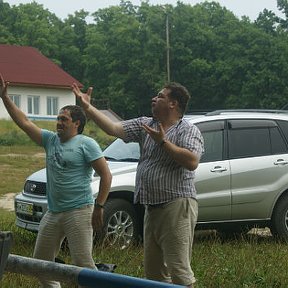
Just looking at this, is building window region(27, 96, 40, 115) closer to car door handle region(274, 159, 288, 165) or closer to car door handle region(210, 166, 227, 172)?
car door handle region(274, 159, 288, 165)

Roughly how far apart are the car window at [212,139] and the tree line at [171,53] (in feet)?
184

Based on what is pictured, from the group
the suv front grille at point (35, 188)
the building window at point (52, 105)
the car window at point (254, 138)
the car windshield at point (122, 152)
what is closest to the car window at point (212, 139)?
the car window at point (254, 138)

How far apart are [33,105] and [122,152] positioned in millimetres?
44350

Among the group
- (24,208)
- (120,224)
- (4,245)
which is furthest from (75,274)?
(24,208)

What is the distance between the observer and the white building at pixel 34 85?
5156cm

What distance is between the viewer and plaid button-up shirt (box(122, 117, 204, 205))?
16.4ft

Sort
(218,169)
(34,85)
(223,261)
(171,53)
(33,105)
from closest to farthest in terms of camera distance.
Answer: (223,261) < (218,169) < (34,85) < (33,105) < (171,53)

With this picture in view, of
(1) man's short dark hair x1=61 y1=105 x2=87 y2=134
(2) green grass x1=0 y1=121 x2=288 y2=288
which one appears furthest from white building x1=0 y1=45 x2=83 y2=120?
(1) man's short dark hair x1=61 y1=105 x2=87 y2=134

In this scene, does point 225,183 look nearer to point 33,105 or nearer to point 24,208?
point 24,208

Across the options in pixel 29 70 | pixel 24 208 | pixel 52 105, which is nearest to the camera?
pixel 24 208

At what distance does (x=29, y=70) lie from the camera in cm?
5322

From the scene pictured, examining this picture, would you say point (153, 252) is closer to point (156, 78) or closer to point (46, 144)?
point (46, 144)

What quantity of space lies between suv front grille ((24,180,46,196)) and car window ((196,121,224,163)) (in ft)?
6.71

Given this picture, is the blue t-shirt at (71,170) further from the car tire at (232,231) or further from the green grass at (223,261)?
the car tire at (232,231)
